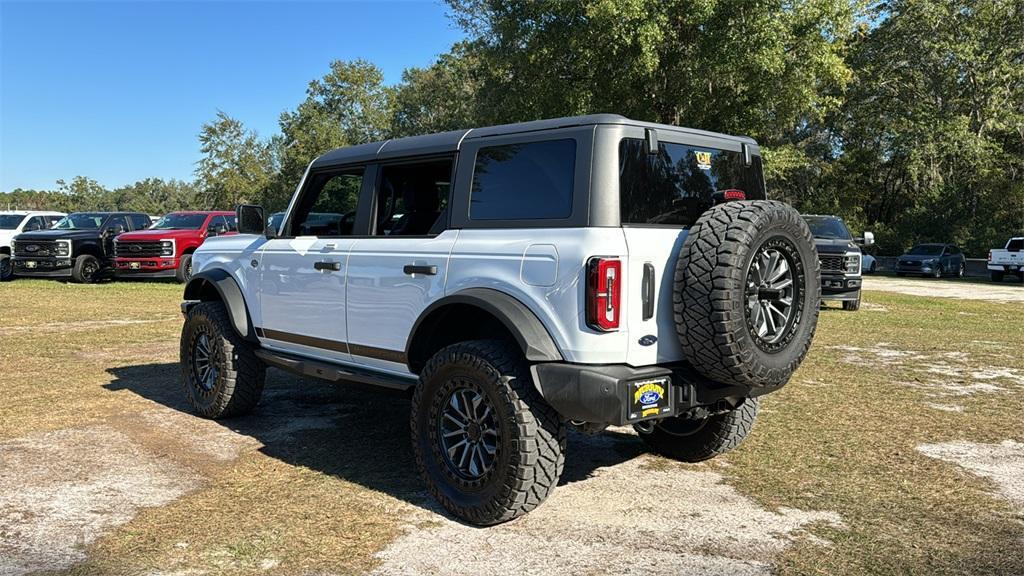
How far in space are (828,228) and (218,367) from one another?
1353cm

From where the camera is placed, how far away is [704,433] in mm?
5160

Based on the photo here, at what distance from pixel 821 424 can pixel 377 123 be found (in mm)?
64179

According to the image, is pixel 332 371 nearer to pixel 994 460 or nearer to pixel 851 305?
pixel 994 460

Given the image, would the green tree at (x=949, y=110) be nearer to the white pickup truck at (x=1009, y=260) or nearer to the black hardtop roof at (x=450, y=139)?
the white pickup truck at (x=1009, y=260)

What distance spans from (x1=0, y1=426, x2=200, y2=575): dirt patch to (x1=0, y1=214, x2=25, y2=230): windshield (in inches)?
779

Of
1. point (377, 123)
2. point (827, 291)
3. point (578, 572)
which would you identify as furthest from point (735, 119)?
point (377, 123)

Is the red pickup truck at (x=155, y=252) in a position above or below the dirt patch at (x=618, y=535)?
above

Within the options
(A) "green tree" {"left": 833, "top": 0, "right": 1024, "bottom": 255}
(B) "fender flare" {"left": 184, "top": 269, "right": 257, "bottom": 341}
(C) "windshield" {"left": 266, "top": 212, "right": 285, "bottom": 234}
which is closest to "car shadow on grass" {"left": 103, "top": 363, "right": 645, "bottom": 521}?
(B) "fender flare" {"left": 184, "top": 269, "right": 257, "bottom": 341}

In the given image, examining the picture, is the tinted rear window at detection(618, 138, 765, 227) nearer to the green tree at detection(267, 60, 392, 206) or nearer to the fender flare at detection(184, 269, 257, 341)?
the fender flare at detection(184, 269, 257, 341)

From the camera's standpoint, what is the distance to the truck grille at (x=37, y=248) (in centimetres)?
2008

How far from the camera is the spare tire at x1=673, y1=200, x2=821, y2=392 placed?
3.80 m

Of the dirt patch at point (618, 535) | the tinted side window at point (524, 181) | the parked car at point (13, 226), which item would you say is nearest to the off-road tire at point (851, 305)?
the dirt patch at point (618, 535)

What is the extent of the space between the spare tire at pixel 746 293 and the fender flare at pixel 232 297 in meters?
3.48

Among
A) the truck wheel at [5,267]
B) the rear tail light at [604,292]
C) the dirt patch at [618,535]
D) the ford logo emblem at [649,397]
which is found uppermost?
the rear tail light at [604,292]
